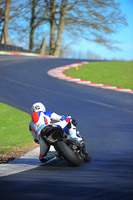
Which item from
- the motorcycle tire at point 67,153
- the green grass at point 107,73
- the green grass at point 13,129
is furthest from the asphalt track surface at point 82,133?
the green grass at point 107,73

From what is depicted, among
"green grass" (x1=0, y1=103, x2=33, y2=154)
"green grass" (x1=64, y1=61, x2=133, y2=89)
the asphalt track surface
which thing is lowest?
"green grass" (x1=0, y1=103, x2=33, y2=154)

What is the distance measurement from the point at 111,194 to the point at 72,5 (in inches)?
1629

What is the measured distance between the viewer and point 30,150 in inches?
394

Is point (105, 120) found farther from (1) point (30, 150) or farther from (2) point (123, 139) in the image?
(1) point (30, 150)

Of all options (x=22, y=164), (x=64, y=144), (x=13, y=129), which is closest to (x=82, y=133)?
(x=13, y=129)

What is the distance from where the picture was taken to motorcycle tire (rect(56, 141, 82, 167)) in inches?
293

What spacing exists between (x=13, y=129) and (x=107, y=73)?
45.5 feet

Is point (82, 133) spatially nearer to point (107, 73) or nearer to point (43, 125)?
point (43, 125)

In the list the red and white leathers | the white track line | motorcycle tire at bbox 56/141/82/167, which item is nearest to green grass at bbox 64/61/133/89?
the white track line

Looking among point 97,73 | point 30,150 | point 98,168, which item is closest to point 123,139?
point 30,150

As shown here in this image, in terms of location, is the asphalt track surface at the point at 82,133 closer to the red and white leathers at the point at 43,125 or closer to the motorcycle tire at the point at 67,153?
the motorcycle tire at the point at 67,153

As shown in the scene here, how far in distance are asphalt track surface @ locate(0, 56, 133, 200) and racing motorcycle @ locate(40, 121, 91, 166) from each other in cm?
19

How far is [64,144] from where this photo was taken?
754 cm

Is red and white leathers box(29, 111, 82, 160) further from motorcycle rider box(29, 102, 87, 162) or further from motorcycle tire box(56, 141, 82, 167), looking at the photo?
motorcycle tire box(56, 141, 82, 167)
